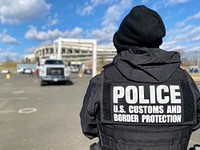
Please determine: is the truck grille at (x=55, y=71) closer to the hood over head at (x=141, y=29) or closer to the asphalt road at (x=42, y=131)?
the asphalt road at (x=42, y=131)

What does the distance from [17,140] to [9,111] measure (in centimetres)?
Answer: 398

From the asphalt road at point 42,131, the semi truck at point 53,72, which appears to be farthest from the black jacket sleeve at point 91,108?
the semi truck at point 53,72

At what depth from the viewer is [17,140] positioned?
5.30 m

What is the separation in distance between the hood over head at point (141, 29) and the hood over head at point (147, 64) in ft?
0.17

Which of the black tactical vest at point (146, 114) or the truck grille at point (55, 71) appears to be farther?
the truck grille at point (55, 71)

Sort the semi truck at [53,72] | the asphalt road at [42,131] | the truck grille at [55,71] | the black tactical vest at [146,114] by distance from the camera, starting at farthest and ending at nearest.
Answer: the truck grille at [55,71] < the semi truck at [53,72] < the asphalt road at [42,131] < the black tactical vest at [146,114]

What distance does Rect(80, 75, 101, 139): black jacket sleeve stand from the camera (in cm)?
176

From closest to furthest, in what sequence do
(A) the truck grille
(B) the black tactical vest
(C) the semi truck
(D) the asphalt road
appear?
(B) the black tactical vest, (D) the asphalt road, (C) the semi truck, (A) the truck grille

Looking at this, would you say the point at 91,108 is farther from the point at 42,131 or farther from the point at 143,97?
the point at 42,131

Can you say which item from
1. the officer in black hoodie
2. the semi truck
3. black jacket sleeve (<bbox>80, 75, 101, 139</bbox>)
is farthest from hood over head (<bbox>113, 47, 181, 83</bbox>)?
the semi truck

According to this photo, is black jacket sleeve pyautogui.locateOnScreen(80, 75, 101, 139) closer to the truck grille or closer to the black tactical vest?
the black tactical vest

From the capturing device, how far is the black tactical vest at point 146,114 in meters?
1.69

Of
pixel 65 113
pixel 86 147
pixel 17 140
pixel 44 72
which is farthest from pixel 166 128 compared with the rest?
pixel 44 72

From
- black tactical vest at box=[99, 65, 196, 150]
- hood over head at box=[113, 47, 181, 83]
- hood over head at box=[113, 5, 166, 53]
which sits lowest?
black tactical vest at box=[99, 65, 196, 150]
